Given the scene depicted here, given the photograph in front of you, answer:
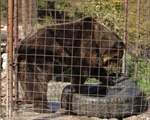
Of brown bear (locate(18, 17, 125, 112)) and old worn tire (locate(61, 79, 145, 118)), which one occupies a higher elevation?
brown bear (locate(18, 17, 125, 112))

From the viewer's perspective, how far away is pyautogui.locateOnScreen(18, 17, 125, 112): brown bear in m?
6.44

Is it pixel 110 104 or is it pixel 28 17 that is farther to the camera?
pixel 28 17

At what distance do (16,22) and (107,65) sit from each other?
2.39 metres

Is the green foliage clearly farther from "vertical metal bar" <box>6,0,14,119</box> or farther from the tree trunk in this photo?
"vertical metal bar" <box>6,0,14,119</box>

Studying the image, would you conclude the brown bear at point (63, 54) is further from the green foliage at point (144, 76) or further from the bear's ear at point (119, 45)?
the green foliage at point (144, 76)

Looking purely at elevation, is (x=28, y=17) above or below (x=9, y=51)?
above

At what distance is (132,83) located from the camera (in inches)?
261

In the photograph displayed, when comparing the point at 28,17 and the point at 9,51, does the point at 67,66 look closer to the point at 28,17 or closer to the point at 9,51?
the point at 28,17

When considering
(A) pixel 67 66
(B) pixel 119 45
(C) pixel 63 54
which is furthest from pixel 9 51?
(B) pixel 119 45

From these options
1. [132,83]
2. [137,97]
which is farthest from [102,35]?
[137,97]

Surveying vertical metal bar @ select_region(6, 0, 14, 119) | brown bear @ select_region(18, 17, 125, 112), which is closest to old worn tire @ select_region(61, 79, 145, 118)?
brown bear @ select_region(18, 17, 125, 112)

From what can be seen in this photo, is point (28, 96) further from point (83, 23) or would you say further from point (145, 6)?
point (145, 6)

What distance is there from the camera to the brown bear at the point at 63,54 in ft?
21.1

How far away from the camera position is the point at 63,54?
6.79 metres
